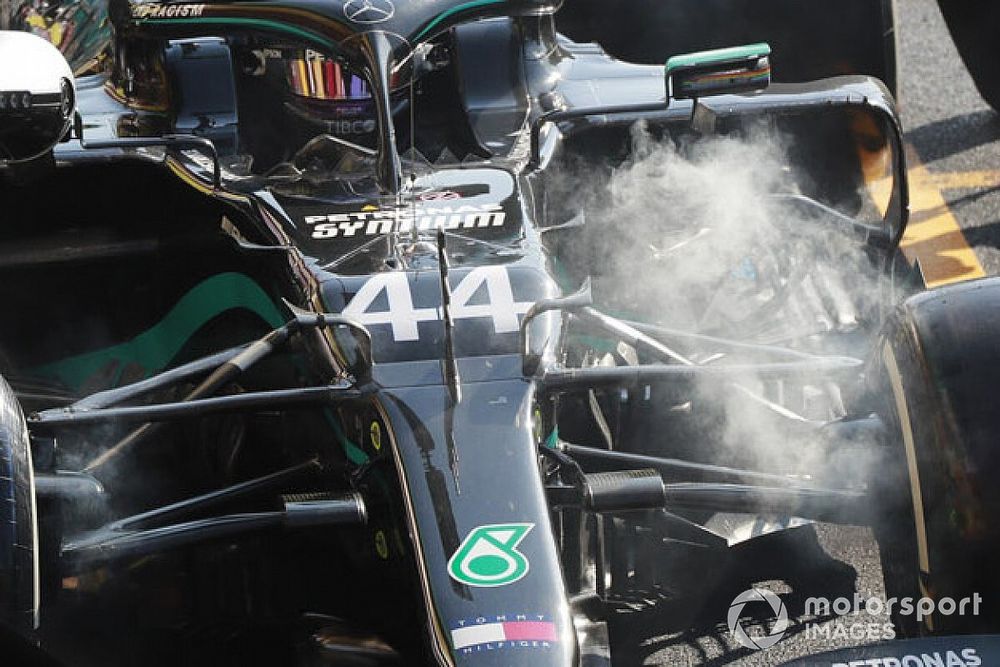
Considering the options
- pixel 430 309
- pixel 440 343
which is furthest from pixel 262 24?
pixel 440 343

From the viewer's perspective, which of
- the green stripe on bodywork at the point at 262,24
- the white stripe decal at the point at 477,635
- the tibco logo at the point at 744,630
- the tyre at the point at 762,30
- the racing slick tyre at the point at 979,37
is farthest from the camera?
the racing slick tyre at the point at 979,37

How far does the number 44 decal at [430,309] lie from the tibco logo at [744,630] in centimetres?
102

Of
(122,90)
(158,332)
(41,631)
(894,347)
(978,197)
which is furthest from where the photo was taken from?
(978,197)

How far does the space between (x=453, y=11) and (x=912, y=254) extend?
2688 mm

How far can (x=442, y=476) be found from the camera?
130 inches

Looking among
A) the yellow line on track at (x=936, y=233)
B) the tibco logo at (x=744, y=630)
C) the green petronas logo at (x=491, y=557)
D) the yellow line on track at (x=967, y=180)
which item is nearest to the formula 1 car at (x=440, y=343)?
the green petronas logo at (x=491, y=557)

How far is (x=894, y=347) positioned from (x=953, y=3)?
14.9ft

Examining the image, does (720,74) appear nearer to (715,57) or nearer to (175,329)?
(715,57)

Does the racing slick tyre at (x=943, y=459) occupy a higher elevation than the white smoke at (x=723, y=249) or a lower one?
higher

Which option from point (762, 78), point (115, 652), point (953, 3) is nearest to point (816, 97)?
point (762, 78)

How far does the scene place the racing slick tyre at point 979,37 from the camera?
25.1 feet

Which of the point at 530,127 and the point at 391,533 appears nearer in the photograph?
the point at 391,533

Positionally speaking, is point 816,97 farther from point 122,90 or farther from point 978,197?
point 978,197

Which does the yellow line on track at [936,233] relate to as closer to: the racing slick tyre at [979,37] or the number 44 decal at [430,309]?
the racing slick tyre at [979,37]
